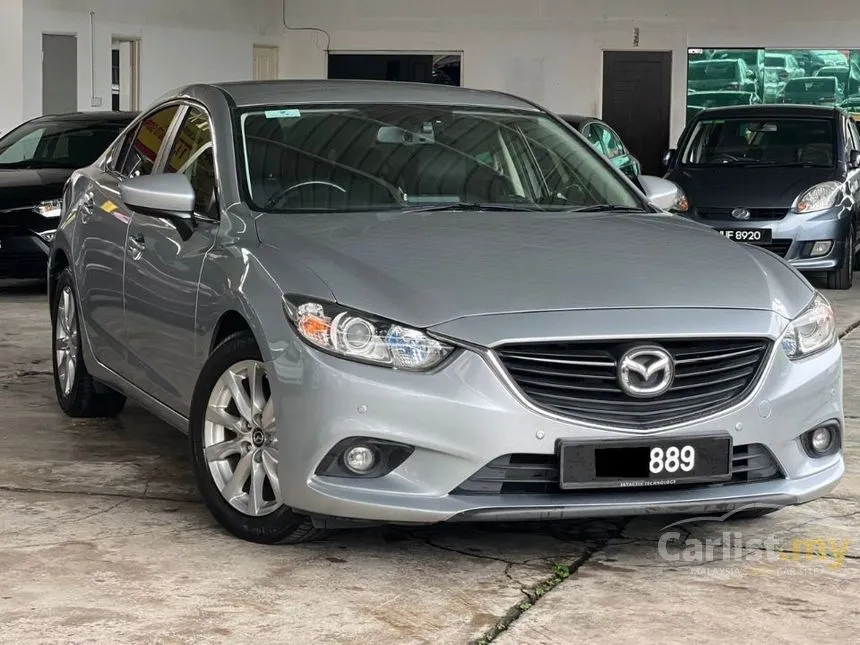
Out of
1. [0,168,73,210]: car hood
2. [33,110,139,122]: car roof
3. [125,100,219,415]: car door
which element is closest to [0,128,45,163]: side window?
[33,110,139,122]: car roof

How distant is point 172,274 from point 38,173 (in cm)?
711

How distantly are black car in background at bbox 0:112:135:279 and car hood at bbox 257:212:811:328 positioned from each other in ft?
19.8

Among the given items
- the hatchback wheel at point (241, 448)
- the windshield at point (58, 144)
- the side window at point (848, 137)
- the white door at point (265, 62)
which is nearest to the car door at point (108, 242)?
the hatchback wheel at point (241, 448)

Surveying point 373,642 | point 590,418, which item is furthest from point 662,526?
point 373,642

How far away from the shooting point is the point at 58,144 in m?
12.5

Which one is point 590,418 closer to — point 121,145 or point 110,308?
point 110,308

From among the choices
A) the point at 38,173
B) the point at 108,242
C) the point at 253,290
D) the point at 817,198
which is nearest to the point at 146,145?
the point at 108,242

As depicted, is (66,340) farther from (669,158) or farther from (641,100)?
(641,100)

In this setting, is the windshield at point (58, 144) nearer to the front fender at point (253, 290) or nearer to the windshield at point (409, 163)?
the windshield at point (409, 163)

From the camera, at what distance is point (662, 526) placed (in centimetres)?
490

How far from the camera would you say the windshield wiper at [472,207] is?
509 cm

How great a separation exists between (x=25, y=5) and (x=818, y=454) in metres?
14.9

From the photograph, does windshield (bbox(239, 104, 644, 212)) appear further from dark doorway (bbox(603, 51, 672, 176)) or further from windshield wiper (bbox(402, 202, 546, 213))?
dark doorway (bbox(603, 51, 672, 176))

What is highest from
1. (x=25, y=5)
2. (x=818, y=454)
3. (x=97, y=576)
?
(x=25, y=5)
